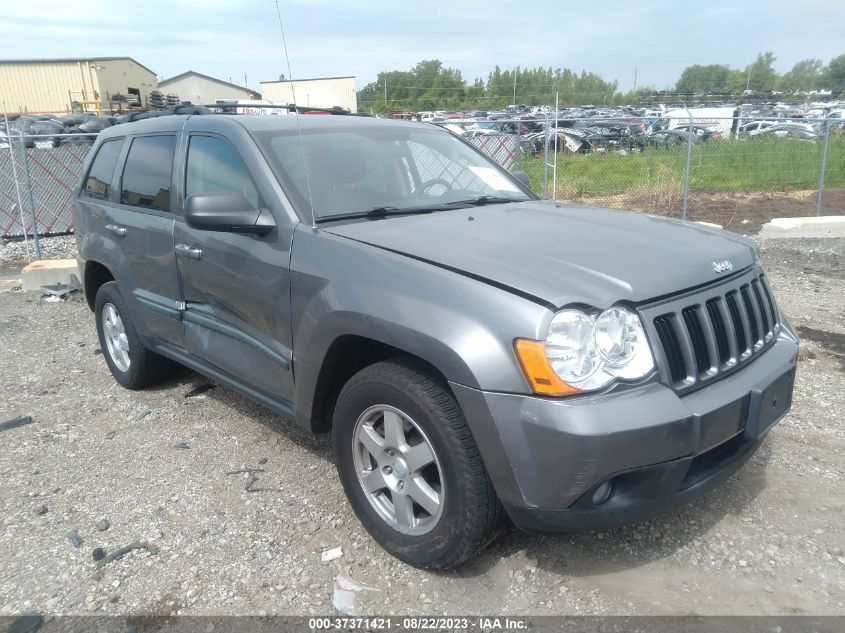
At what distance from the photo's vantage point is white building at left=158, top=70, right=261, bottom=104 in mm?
42656

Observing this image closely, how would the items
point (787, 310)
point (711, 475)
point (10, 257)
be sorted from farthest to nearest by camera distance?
A: 1. point (10, 257)
2. point (787, 310)
3. point (711, 475)

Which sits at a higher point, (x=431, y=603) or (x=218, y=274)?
(x=218, y=274)

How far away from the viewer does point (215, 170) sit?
11.8ft

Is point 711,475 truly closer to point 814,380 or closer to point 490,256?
point 490,256

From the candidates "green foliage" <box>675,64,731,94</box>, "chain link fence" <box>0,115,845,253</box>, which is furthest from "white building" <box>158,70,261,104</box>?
"green foliage" <box>675,64,731,94</box>

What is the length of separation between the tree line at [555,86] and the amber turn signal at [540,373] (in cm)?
3790

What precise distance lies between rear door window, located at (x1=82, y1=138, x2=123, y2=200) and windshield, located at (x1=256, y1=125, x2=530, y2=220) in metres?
1.77

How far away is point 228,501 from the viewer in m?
3.39

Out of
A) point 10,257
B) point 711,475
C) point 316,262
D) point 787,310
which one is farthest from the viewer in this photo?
point 10,257

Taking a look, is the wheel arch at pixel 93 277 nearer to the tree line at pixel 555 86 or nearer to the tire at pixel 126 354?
the tire at pixel 126 354

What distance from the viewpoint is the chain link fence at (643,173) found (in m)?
12.0

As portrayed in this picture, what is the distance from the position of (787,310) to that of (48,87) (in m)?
49.3

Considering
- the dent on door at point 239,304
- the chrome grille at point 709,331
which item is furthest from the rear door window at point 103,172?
the chrome grille at point 709,331

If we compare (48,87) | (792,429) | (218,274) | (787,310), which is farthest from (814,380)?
(48,87)
